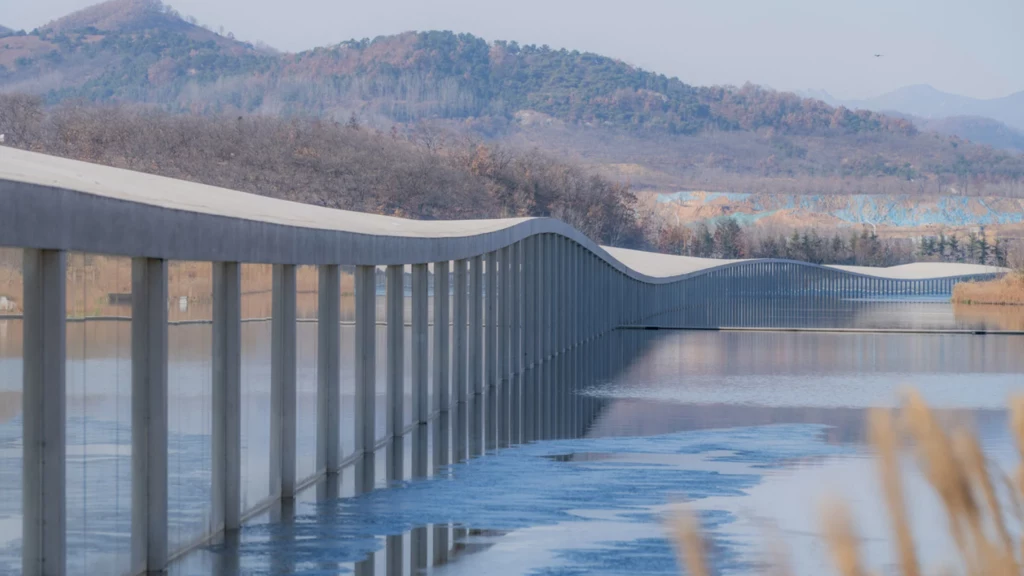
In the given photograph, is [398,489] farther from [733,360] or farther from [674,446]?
[733,360]

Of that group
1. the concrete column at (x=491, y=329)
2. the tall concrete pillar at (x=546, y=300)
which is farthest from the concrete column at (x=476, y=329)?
the tall concrete pillar at (x=546, y=300)

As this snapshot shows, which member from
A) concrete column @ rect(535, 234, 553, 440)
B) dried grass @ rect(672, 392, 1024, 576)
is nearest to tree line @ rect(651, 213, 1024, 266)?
concrete column @ rect(535, 234, 553, 440)

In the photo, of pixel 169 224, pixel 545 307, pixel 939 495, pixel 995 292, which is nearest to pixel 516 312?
pixel 545 307

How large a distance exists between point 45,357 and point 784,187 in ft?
534

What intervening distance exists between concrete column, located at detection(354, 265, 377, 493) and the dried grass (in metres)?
9.78

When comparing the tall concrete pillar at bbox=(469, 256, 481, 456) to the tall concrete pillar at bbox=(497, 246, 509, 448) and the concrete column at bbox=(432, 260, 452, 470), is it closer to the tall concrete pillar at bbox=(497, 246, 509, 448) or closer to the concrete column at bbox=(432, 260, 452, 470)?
the concrete column at bbox=(432, 260, 452, 470)

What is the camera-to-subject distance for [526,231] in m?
22.2

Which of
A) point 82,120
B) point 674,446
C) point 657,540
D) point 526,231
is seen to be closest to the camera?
point 657,540

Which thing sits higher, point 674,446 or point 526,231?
point 526,231

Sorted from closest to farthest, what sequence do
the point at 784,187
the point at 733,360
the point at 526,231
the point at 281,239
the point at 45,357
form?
1. the point at 45,357
2. the point at 281,239
3. the point at 526,231
4. the point at 733,360
5. the point at 784,187

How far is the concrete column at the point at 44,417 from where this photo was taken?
20.3ft

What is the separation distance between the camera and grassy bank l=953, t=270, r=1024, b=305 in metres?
53.9

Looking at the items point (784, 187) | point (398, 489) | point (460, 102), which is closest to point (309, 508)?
point (398, 489)

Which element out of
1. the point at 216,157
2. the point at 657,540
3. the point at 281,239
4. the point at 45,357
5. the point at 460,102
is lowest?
the point at 657,540
